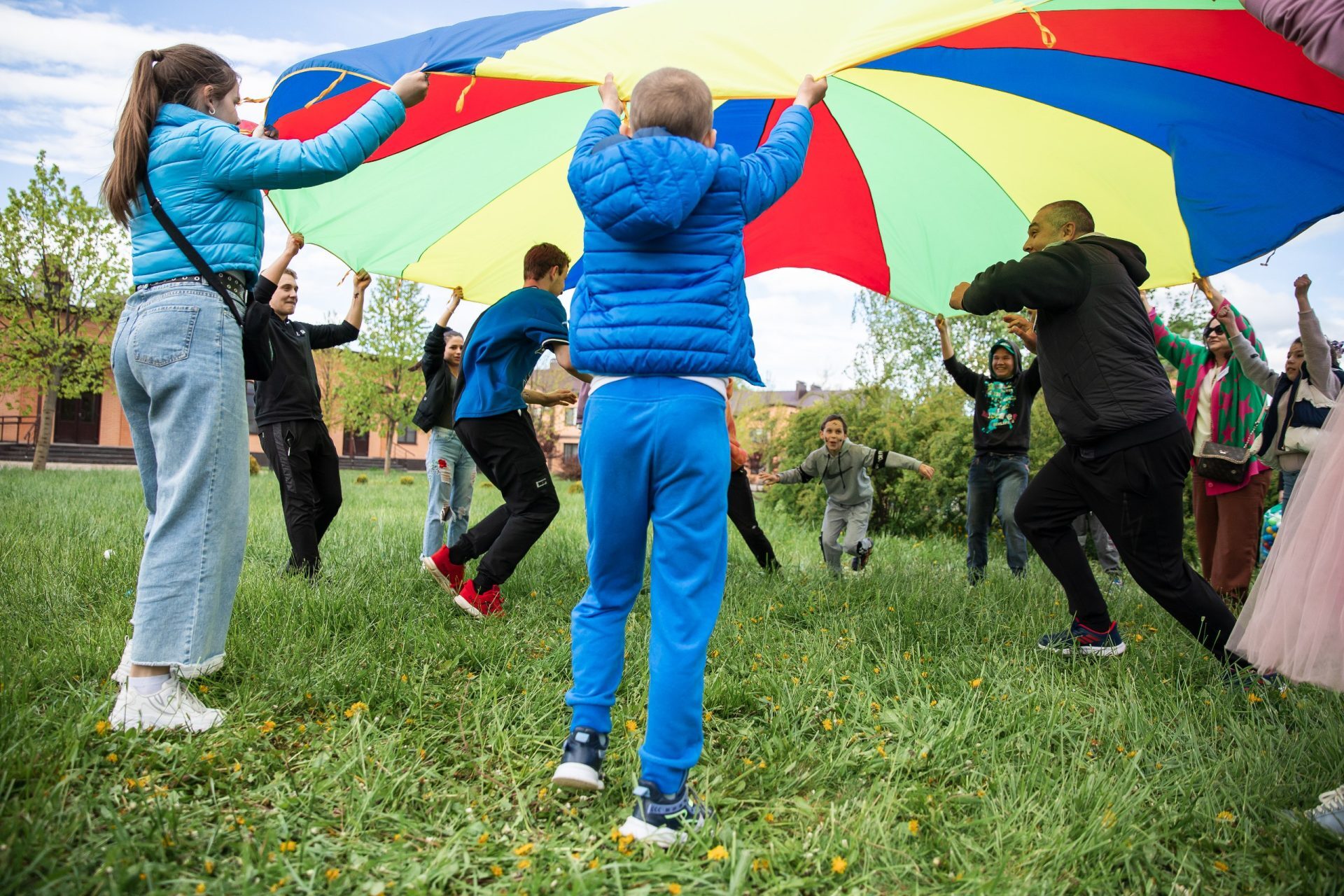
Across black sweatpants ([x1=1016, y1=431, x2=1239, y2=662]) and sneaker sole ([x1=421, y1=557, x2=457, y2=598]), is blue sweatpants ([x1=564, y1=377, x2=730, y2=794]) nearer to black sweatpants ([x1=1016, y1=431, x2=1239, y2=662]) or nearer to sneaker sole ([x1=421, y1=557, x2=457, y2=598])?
black sweatpants ([x1=1016, y1=431, x2=1239, y2=662])

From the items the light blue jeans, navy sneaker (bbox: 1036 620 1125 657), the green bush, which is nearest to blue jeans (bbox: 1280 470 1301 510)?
navy sneaker (bbox: 1036 620 1125 657)

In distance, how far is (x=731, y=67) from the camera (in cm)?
337

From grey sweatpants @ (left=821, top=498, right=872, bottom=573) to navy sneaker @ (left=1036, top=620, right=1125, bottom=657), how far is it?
2904 millimetres

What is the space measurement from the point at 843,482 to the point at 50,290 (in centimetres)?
2043

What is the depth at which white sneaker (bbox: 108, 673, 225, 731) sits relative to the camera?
2457 mm

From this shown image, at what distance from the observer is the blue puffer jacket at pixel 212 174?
2594 millimetres

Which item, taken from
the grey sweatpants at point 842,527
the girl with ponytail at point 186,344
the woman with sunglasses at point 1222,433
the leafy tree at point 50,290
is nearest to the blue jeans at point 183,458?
the girl with ponytail at point 186,344

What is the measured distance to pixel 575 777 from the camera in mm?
2131

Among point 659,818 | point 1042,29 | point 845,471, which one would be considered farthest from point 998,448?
point 659,818

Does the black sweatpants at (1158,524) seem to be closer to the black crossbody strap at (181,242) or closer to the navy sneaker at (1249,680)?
the navy sneaker at (1249,680)

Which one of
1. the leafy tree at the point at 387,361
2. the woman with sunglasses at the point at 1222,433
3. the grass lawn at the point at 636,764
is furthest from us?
the leafy tree at the point at 387,361

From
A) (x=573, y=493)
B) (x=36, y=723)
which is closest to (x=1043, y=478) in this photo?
(x=36, y=723)

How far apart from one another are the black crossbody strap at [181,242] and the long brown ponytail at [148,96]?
5 centimetres

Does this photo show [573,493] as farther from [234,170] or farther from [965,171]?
[234,170]
